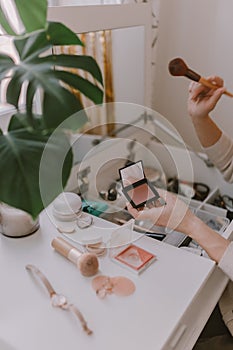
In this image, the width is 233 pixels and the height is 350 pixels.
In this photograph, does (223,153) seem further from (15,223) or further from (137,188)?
(15,223)

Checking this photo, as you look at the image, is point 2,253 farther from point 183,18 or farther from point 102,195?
point 183,18

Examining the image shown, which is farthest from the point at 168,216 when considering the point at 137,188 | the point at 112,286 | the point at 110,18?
the point at 110,18

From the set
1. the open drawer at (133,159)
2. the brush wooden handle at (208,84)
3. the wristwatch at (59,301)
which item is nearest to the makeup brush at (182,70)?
the brush wooden handle at (208,84)

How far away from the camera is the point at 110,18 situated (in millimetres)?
1118

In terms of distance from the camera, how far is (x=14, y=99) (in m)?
0.44

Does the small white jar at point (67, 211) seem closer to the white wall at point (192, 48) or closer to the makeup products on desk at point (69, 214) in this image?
the makeup products on desk at point (69, 214)

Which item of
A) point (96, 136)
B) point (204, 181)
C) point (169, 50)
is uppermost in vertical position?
point (169, 50)

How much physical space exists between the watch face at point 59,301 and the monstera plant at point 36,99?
0.30 m

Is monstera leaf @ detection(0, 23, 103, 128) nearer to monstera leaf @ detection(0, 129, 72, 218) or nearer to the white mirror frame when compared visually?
monstera leaf @ detection(0, 129, 72, 218)

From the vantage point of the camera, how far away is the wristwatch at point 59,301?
23.6 inches

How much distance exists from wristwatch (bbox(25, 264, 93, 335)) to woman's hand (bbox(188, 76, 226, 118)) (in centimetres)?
65

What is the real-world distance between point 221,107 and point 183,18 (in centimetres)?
41

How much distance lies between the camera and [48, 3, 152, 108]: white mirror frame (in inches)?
37.7

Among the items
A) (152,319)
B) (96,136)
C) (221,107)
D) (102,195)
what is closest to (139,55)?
(221,107)
